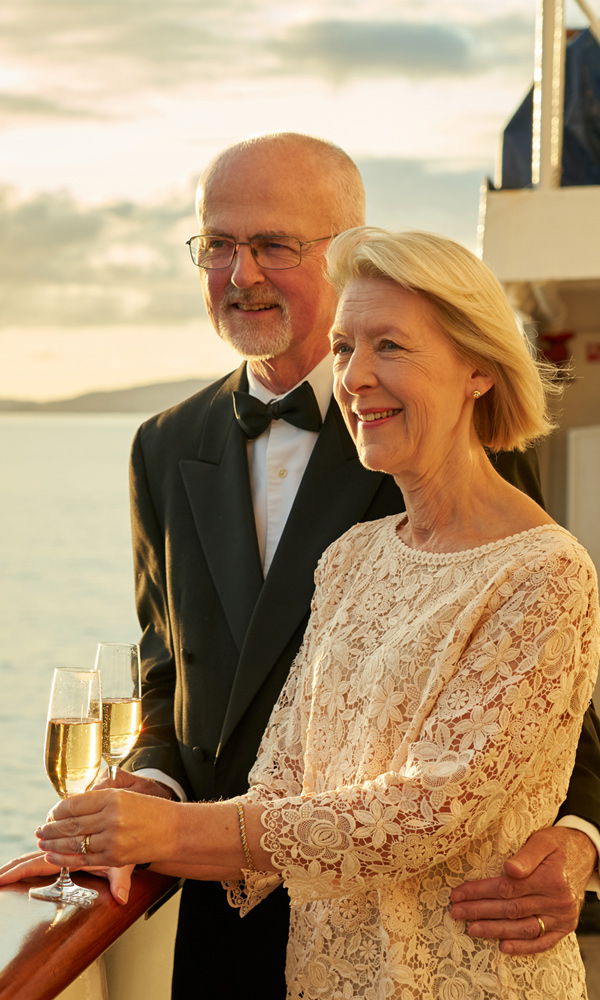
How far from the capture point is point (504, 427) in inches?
79.7

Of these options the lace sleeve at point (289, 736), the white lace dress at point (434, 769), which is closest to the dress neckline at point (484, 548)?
the white lace dress at point (434, 769)

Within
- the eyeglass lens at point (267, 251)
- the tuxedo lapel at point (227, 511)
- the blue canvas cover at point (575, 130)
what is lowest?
the tuxedo lapel at point (227, 511)

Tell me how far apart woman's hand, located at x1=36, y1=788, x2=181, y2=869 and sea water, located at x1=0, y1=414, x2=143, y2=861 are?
20807 mm

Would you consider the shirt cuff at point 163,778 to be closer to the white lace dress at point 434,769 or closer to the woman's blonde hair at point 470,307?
the white lace dress at point 434,769

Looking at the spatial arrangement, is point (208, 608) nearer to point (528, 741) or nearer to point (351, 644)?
point (351, 644)

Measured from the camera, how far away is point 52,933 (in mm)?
1559

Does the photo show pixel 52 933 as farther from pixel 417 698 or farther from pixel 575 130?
pixel 575 130

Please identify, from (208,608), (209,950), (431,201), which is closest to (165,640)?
(208,608)

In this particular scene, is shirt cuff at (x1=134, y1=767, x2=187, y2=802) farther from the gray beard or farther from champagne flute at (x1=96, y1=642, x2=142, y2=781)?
the gray beard

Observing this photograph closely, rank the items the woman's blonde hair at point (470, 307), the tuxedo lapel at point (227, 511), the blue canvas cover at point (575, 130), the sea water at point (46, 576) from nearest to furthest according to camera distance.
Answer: the woman's blonde hair at point (470, 307)
the tuxedo lapel at point (227, 511)
the blue canvas cover at point (575, 130)
the sea water at point (46, 576)

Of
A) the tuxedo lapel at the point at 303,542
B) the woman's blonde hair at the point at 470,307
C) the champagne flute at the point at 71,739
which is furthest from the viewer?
the tuxedo lapel at the point at 303,542

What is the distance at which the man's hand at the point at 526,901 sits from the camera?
1.70 m

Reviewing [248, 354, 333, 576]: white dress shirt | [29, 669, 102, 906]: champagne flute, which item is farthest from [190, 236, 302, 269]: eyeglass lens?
[29, 669, 102, 906]: champagne flute

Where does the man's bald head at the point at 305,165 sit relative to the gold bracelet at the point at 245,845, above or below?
above
